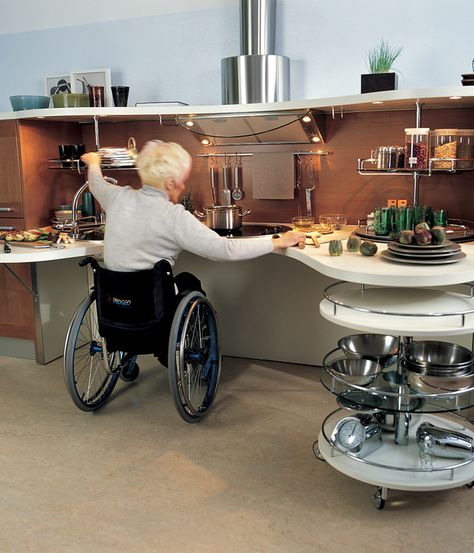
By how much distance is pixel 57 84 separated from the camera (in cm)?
424

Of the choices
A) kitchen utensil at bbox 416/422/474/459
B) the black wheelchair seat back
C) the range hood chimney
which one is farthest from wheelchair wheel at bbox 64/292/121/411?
kitchen utensil at bbox 416/422/474/459

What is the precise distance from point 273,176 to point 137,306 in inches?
51.0

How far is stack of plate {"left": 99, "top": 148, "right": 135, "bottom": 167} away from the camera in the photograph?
3.69 metres

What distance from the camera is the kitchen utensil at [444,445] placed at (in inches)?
93.6

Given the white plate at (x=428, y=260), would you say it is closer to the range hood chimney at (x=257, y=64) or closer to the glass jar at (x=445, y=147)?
the glass jar at (x=445, y=147)

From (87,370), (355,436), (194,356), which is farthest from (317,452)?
(87,370)

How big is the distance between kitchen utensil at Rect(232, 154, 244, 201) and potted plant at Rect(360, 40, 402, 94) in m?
0.90

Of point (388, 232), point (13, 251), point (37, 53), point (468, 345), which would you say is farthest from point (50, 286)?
point (468, 345)

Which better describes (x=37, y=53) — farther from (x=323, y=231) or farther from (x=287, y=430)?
(x=287, y=430)

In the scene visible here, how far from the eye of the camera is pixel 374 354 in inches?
104

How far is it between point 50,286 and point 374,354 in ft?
6.60

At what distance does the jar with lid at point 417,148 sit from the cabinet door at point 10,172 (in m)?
2.08

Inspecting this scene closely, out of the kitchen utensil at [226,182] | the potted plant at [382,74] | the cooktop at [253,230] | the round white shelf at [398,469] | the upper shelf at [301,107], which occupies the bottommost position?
the round white shelf at [398,469]

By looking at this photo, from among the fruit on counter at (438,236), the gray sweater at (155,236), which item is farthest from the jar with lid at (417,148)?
the gray sweater at (155,236)
